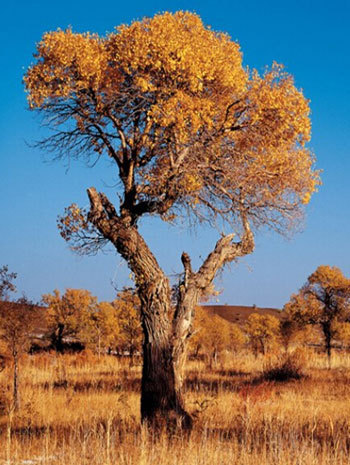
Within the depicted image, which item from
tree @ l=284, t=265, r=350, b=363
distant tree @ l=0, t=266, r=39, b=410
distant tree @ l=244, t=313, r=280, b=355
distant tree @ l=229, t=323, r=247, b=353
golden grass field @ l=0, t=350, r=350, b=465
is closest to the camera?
golden grass field @ l=0, t=350, r=350, b=465

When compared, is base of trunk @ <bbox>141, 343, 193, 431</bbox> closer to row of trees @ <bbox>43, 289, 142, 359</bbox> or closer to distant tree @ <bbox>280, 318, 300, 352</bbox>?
row of trees @ <bbox>43, 289, 142, 359</bbox>

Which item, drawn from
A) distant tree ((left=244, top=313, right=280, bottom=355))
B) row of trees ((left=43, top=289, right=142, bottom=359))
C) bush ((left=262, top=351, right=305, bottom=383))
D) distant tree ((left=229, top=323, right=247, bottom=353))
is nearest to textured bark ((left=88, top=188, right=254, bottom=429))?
bush ((left=262, top=351, right=305, bottom=383))

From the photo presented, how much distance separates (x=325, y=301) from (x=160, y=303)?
24900 mm

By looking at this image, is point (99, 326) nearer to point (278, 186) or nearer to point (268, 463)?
point (278, 186)

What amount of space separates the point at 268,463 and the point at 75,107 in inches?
320

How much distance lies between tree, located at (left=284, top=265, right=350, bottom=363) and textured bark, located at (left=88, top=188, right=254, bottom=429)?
74.3 feet

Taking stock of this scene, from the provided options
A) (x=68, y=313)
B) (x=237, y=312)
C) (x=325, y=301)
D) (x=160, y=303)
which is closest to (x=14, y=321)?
(x=160, y=303)

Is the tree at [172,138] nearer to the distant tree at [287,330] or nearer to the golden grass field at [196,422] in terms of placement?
the golden grass field at [196,422]

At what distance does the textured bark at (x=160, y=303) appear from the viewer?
34.3 feet

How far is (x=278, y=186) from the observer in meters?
12.2

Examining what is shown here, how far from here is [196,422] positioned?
1076cm

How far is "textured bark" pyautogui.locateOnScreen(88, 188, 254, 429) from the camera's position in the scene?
10.5 meters

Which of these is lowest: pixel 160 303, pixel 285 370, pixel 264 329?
pixel 285 370

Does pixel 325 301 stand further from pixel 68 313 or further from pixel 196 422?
pixel 196 422
